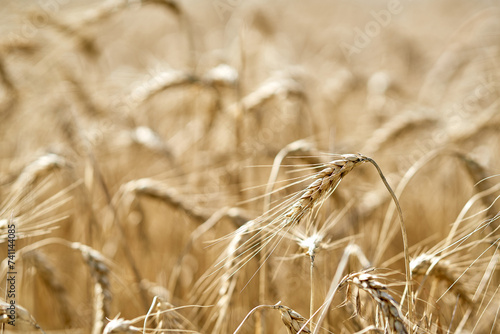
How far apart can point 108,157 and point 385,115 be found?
6.03 ft

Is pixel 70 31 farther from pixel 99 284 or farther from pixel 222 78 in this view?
pixel 99 284

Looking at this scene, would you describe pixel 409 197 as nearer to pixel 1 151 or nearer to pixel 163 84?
pixel 163 84

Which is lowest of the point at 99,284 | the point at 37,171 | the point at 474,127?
the point at 99,284

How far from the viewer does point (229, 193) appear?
91.0 inches

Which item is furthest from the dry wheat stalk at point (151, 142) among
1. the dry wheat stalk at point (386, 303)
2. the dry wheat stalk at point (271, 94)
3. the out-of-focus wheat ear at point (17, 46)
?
the dry wheat stalk at point (386, 303)

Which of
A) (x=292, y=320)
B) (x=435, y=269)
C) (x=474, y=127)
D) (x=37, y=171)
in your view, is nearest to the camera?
(x=292, y=320)

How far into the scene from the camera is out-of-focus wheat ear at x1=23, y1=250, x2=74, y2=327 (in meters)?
1.61

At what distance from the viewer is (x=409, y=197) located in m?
3.07

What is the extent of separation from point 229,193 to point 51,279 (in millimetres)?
915

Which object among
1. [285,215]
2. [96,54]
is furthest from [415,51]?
[285,215]

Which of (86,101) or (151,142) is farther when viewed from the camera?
(86,101)

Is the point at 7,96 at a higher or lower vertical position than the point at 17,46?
lower

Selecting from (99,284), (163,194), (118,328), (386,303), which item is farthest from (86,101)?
(386,303)

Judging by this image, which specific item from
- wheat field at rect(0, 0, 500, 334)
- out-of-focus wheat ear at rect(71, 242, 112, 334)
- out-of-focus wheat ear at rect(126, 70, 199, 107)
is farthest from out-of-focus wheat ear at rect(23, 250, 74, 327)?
out-of-focus wheat ear at rect(126, 70, 199, 107)
